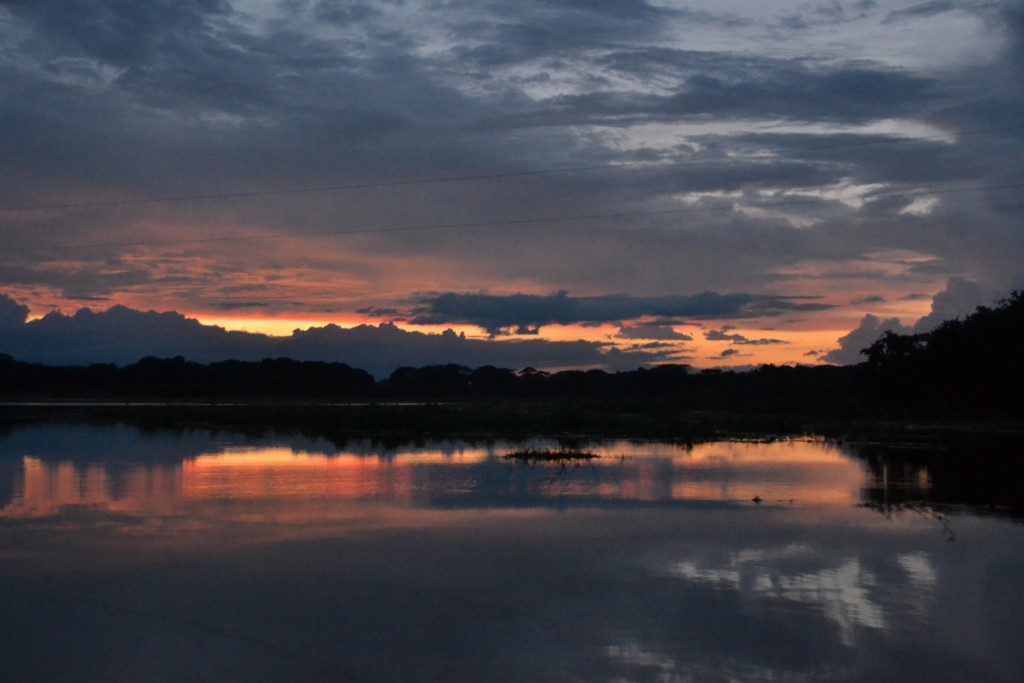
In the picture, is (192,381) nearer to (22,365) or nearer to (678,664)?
(22,365)

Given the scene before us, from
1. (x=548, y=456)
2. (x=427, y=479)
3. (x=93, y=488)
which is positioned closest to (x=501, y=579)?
(x=427, y=479)

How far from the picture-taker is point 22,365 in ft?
391

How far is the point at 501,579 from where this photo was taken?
1162cm

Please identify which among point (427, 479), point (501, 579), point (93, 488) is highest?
point (93, 488)

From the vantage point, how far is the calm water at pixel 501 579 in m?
8.48

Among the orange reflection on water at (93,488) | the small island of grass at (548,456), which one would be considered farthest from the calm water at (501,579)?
the small island of grass at (548,456)

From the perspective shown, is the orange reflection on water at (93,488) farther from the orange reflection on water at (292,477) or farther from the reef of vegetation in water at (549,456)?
the reef of vegetation in water at (549,456)

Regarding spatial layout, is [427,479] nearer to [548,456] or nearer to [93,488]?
[548,456]

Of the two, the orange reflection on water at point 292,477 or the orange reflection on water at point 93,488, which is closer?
the orange reflection on water at point 93,488

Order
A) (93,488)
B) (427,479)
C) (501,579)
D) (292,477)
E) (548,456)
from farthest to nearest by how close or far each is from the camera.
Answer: (548,456)
(292,477)
(427,479)
(93,488)
(501,579)

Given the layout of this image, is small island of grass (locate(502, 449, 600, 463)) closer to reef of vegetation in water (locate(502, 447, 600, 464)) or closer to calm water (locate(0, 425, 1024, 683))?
reef of vegetation in water (locate(502, 447, 600, 464))

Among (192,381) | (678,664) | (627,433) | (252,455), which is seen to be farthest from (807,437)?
(192,381)

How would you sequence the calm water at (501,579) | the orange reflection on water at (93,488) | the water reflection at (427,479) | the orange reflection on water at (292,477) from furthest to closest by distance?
the orange reflection on water at (292,477) < the water reflection at (427,479) < the orange reflection on water at (93,488) < the calm water at (501,579)

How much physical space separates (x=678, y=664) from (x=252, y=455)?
21.5 metres
